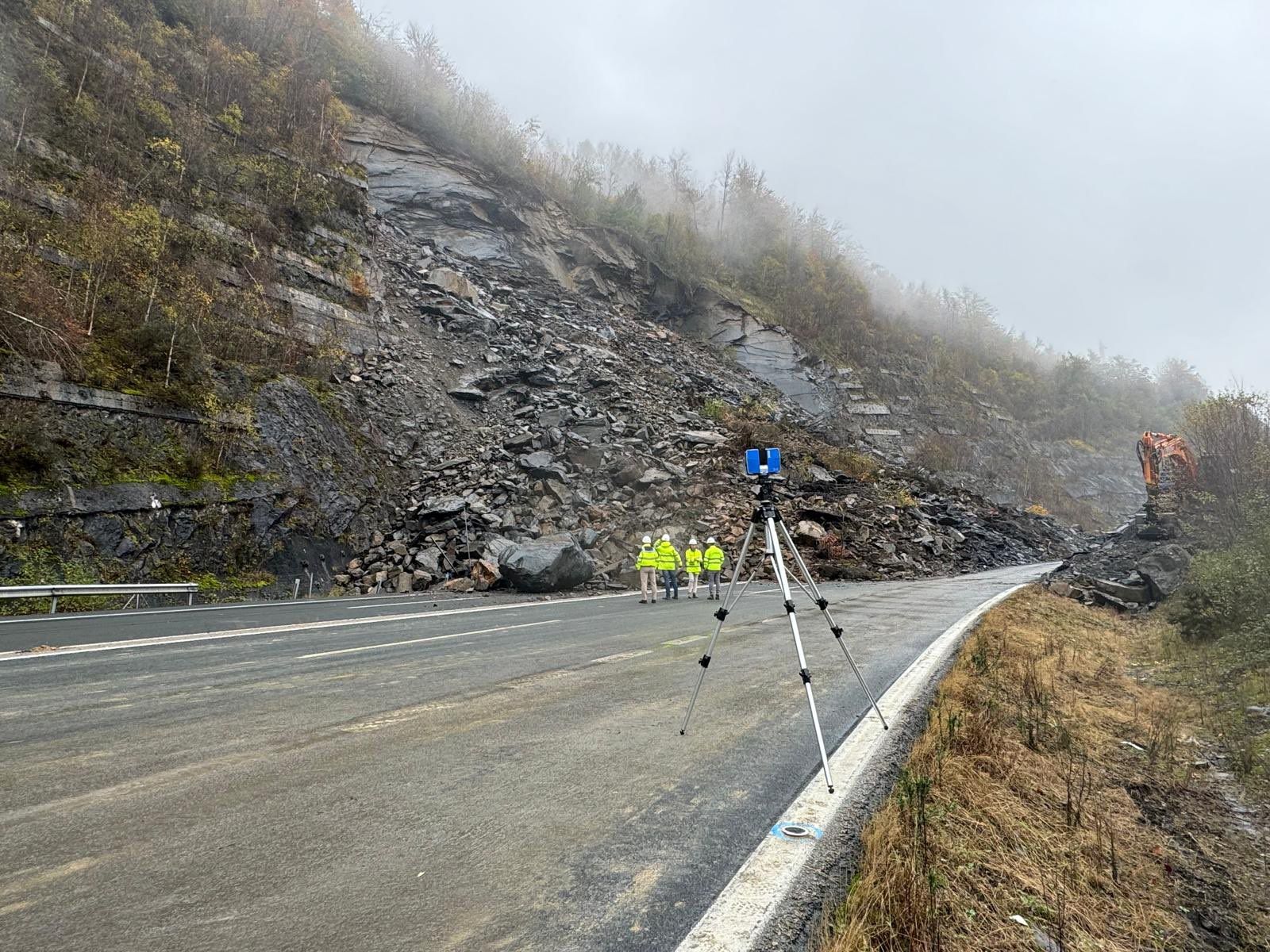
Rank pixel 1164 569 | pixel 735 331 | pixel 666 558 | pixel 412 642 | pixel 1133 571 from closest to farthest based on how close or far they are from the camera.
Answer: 1. pixel 412 642
2. pixel 666 558
3. pixel 1164 569
4. pixel 1133 571
5. pixel 735 331

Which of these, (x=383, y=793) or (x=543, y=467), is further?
(x=543, y=467)

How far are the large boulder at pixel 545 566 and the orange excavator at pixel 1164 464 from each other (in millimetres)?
19467

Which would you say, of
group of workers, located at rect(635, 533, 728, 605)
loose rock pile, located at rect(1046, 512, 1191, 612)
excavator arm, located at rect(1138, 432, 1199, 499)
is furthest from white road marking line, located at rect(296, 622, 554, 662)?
excavator arm, located at rect(1138, 432, 1199, 499)

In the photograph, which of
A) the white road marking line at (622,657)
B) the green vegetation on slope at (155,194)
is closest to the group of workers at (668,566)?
the white road marking line at (622,657)

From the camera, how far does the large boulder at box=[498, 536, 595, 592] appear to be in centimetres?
1727

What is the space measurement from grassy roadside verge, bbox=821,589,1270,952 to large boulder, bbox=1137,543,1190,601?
12.8m

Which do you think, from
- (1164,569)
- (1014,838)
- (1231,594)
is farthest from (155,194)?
(1164,569)

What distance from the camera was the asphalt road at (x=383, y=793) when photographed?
2.11 m

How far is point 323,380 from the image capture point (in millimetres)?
22234

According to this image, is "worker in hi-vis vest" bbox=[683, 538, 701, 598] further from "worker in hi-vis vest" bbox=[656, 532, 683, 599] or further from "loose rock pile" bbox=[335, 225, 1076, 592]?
"loose rock pile" bbox=[335, 225, 1076, 592]

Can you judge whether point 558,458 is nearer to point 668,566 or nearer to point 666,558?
point 666,558

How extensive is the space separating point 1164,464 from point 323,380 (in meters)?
29.9

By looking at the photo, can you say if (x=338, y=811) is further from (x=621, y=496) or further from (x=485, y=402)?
(x=485, y=402)

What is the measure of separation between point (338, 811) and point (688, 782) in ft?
5.89
